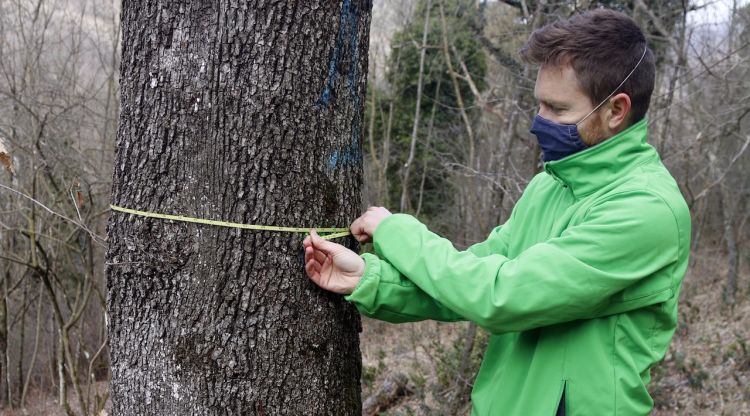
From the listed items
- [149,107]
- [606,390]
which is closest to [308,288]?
[149,107]

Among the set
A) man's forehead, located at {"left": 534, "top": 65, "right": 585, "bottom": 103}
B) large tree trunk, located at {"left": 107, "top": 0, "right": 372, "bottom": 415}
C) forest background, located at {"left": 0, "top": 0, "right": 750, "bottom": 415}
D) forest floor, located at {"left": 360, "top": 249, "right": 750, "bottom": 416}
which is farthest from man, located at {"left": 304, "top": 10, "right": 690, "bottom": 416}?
forest floor, located at {"left": 360, "top": 249, "right": 750, "bottom": 416}

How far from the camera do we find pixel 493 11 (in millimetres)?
11359

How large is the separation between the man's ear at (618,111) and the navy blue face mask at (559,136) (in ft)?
0.07

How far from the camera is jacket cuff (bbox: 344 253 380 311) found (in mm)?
1850

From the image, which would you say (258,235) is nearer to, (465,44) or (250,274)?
(250,274)

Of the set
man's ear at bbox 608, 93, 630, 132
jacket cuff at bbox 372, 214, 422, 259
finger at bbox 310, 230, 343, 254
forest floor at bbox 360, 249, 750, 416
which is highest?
man's ear at bbox 608, 93, 630, 132

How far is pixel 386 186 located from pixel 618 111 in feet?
33.4

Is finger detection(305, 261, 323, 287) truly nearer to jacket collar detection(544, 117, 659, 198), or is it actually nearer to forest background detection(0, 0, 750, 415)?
jacket collar detection(544, 117, 659, 198)

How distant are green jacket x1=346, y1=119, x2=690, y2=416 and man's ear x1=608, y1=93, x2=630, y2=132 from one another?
0.13 feet

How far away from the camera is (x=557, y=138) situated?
6.02 ft

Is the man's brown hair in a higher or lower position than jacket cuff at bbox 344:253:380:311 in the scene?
higher

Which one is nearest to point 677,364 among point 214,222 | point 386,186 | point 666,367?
point 666,367

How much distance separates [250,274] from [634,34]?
1.22 meters

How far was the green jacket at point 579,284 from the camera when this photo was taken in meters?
1.63
